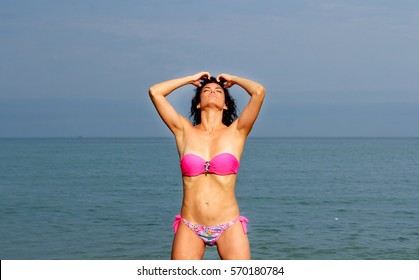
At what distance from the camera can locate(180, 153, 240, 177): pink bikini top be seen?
6309 millimetres

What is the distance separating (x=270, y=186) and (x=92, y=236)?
69.6 ft

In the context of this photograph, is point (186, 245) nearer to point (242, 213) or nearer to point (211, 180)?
point (211, 180)

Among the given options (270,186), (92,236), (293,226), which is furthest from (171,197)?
(92,236)

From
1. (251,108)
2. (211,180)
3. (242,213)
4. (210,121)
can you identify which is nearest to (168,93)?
(210,121)

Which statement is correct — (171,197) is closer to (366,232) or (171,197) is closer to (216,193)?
(366,232)

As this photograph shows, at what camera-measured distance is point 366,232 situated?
1989cm

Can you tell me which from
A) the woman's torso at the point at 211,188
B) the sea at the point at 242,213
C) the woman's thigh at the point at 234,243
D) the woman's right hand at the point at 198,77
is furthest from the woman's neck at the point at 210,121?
Answer: the sea at the point at 242,213

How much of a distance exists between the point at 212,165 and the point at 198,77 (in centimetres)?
81

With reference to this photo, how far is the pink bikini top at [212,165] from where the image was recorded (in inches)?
248

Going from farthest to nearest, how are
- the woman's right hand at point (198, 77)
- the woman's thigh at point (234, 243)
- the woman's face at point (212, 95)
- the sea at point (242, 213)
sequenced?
the sea at point (242, 213) → the woman's right hand at point (198, 77) → the woman's face at point (212, 95) → the woman's thigh at point (234, 243)

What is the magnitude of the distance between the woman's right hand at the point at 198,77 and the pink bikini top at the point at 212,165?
70 cm

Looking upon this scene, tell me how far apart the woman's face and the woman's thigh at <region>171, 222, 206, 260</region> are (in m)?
1.05

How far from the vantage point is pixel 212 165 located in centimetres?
633

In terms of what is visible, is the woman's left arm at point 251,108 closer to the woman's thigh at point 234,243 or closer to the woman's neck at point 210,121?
the woman's neck at point 210,121
